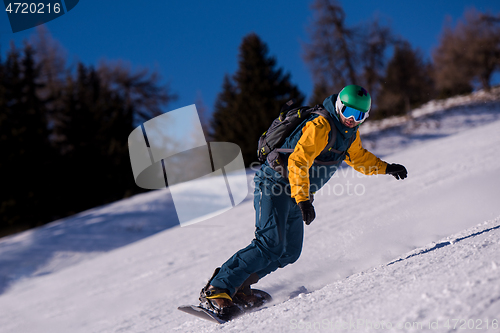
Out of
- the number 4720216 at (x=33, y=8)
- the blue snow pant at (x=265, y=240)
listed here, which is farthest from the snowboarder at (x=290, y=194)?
the number 4720216 at (x=33, y=8)

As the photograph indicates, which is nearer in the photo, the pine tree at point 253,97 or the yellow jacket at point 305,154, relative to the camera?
the yellow jacket at point 305,154

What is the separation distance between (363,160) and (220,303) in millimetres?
1746

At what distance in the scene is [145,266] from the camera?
5203 mm

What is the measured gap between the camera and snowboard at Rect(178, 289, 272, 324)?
101 inches

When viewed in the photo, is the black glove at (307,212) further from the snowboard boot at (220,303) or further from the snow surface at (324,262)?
the snowboard boot at (220,303)

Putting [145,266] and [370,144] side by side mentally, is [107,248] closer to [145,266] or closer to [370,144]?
[145,266]

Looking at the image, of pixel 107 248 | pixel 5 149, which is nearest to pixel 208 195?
pixel 107 248

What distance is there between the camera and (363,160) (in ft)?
10.6

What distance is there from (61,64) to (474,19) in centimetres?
2991

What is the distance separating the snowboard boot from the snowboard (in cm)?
2

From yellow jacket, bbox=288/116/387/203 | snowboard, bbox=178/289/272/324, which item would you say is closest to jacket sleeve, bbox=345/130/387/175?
yellow jacket, bbox=288/116/387/203

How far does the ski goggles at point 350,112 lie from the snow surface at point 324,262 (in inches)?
42.0

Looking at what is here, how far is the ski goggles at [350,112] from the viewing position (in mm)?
2576

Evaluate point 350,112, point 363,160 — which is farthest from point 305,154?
point 363,160
